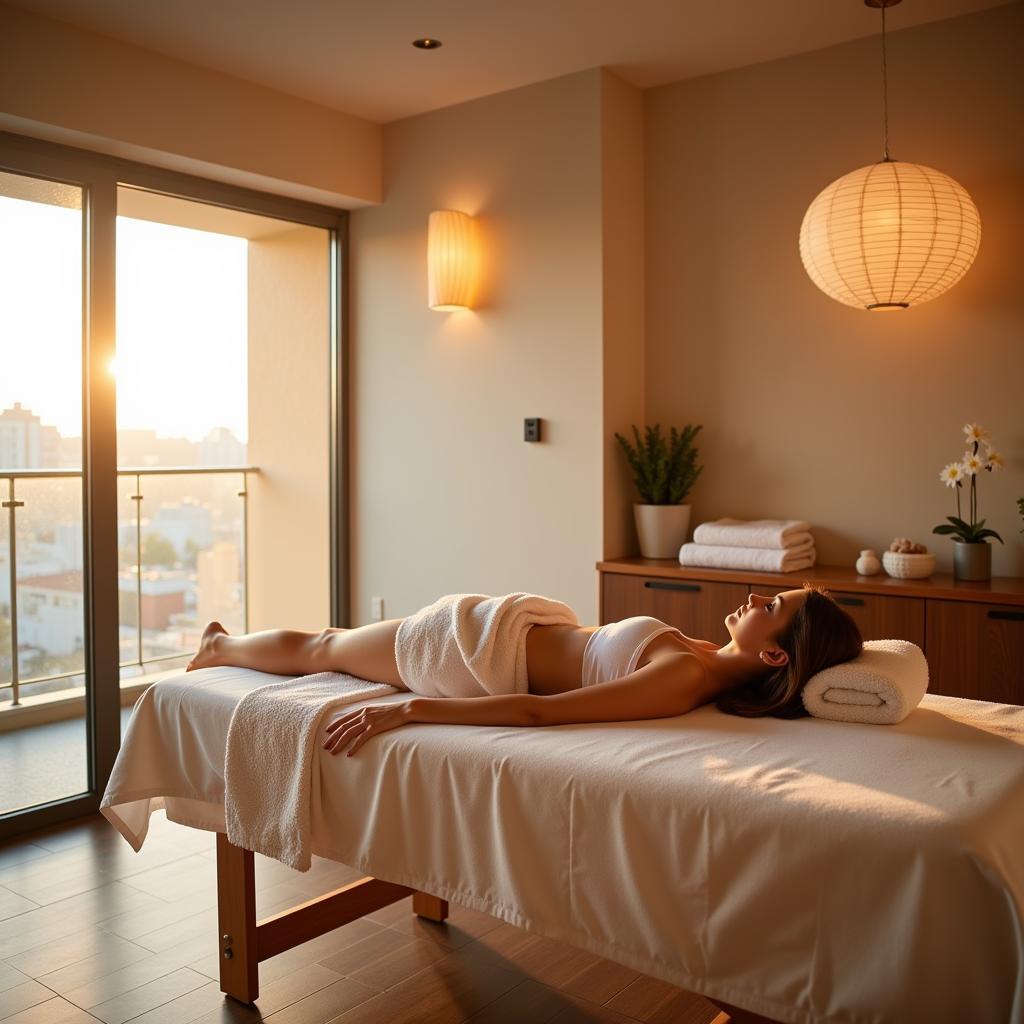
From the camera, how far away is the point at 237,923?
2.23 m

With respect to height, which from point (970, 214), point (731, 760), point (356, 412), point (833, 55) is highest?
point (833, 55)

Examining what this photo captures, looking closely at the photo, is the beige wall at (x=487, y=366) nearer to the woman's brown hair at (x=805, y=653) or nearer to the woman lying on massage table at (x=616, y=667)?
the woman lying on massage table at (x=616, y=667)

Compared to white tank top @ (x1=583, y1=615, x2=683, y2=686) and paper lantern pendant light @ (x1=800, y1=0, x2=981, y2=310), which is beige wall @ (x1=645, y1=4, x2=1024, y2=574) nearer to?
paper lantern pendant light @ (x1=800, y1=0, x2=981, y2=310)

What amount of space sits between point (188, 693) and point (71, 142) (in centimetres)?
Result: 206

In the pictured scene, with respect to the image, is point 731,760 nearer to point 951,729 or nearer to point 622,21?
point 951,729

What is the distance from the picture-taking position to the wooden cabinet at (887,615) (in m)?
2.98

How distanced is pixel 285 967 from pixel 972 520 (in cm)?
235

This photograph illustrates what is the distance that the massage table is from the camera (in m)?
1.36

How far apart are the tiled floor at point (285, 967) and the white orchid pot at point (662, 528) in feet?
5.00

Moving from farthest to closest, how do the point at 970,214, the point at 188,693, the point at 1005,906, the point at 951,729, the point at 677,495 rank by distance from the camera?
the point at 677,495, the point at 970,214, the point at 188,693, the point at 951,729, the point at 1005,906

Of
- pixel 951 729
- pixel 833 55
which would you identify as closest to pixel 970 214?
pixel 833 55

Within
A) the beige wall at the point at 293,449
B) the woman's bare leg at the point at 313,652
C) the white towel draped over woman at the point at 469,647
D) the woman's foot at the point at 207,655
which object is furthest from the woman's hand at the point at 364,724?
the beige wall at the point at 293,449

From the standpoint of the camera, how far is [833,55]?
3.46 metres

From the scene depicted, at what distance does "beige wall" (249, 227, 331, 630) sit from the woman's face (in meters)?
2.66
